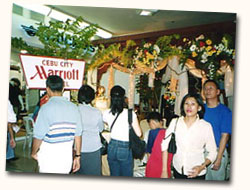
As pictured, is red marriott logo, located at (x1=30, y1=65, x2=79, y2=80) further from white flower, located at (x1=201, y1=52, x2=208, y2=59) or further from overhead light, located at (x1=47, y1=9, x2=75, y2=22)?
white flower, located at (x1=201, y1=52, x2=208, y2=59)

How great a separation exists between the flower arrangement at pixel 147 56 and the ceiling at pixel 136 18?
17 cm

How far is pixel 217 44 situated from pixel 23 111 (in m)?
2.21

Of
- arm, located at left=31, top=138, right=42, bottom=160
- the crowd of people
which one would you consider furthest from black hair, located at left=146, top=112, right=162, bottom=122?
arm, located at left=31, top=138, right=42, bottom=160

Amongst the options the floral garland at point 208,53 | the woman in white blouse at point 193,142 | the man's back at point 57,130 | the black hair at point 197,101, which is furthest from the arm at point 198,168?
the man's back at point 57,130

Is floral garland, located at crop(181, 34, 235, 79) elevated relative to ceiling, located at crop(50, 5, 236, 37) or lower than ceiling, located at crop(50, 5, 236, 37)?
lower

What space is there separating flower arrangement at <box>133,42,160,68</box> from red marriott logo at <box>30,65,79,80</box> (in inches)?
26.4

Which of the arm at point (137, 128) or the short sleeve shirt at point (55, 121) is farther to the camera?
the arm at point (137, 128)

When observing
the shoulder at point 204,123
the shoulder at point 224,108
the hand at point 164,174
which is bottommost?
the hand at point 164,174

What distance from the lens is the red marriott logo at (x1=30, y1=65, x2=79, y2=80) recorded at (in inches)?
113

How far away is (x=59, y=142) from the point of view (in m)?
2.74

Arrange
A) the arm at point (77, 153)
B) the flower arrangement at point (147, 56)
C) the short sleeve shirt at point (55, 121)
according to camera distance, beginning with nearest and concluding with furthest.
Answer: the short sleeve shirt at point (55, 121)
the arm at point (77, 153)
the flower arrangement at point (147, 56)

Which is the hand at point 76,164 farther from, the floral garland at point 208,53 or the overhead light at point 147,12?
the overhead light at point 147,12

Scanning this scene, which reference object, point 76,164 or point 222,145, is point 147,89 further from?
point 76,164

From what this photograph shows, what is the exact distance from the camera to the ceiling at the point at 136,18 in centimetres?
280
